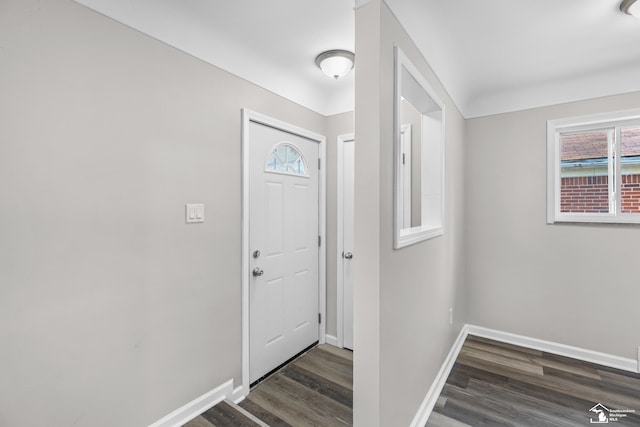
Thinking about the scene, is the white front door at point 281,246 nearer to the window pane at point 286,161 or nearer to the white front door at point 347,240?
the window pane at point 286,161

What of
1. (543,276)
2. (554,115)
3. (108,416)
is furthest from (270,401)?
(554,115)

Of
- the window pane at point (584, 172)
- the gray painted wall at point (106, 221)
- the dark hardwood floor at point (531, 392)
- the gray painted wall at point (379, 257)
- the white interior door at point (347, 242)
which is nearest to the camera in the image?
the gray painted wall at point (106, 221)

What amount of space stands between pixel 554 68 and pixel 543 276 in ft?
5.99

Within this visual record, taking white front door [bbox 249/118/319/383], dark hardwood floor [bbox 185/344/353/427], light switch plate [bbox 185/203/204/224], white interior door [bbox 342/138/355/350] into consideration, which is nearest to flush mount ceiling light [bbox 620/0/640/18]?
white interior door [bbox 342/138/355/350]

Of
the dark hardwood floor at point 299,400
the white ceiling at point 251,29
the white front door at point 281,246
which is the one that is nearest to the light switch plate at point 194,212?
the white front door at point 281,246

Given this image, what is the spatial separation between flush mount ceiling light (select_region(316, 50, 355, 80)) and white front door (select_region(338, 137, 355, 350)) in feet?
2.40

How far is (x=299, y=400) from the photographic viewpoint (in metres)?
2.05

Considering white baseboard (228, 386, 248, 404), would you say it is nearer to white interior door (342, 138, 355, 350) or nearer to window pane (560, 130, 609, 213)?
white interior door (342, 138, 355, 350)

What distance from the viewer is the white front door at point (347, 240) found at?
280 cm

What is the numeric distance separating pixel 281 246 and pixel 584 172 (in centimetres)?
282

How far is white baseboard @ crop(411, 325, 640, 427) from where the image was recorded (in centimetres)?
192

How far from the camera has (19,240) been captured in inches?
45.8

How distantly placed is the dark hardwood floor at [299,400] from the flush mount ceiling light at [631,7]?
2870 mm

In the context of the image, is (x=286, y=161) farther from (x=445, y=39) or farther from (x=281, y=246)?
(x=445, y=39)
